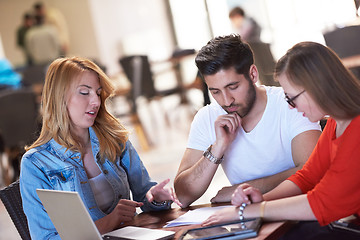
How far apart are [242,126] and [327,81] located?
735 millimetres

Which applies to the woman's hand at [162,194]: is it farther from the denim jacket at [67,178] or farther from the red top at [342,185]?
the red top at [342,185]

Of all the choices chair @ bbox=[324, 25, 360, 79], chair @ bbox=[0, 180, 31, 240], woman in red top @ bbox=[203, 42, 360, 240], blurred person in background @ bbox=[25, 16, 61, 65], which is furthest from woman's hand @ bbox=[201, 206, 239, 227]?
blurred person in background @ bbox=[25, 16, 61, 65]

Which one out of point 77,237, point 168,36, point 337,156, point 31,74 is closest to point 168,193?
point 77,237

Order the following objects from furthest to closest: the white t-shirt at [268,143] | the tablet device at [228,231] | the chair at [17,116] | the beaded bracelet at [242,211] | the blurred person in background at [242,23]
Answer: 1. the blurred person in background at [242,23]
2. the chair at [17,116]
3. the white t-shirt at [268,143]
4. the beaded bracelet at [242,211]
5. the tablet device at [228,231]

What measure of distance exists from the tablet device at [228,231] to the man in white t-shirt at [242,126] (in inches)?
20.4

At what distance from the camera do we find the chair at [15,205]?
199cm

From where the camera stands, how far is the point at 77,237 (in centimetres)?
160

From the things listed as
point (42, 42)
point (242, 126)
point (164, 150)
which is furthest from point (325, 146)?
point (42, 42)

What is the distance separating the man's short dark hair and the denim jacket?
50 cm

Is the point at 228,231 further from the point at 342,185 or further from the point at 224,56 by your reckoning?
the point at 224,56

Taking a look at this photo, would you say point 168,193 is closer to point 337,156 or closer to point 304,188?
point 304,188

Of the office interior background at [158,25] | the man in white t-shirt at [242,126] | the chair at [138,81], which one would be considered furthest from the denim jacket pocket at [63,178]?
the office interior background at [158,25]

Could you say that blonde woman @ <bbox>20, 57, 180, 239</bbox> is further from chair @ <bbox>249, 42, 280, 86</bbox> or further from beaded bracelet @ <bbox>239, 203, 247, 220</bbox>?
chair @ <bbox>249, 42, 280, 86</bbox>

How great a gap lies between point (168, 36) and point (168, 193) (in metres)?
10.6
